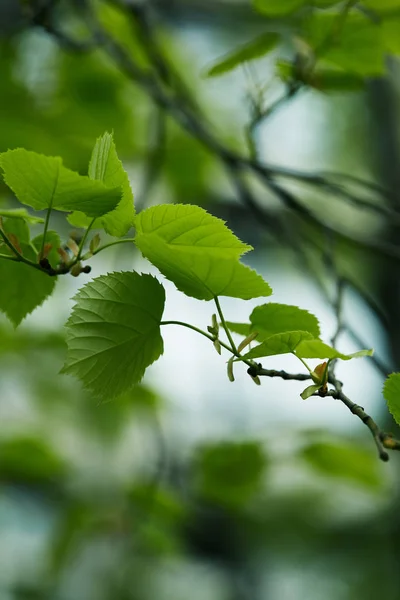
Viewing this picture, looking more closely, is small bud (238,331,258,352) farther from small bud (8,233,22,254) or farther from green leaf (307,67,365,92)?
green leaf (307,67,365,92)

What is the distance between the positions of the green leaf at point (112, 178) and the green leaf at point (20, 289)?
0.10 metres

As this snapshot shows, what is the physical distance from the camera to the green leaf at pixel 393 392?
1.28 feet

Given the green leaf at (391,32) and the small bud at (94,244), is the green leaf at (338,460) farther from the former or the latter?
the small bud at (94,244)

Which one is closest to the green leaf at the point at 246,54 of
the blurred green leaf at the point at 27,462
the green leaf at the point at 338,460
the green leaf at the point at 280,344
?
the green leaf at the point at 280,344

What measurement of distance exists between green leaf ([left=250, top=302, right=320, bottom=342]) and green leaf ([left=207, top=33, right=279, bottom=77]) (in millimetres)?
364

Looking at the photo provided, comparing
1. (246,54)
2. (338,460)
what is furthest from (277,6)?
(338,460)

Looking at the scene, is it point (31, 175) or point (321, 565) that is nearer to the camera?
point (31, 175)

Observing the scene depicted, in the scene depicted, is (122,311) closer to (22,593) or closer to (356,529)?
(22,593)

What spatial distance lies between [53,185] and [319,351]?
17 centimetres

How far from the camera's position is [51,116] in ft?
4.16

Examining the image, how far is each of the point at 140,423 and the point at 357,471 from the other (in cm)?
62

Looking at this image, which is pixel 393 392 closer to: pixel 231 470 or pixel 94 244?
pixel 94 244

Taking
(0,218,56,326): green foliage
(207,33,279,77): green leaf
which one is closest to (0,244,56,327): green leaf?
(0,218,56,326): green foliage

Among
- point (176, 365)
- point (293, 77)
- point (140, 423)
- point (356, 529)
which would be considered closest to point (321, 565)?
point (356, 529)
